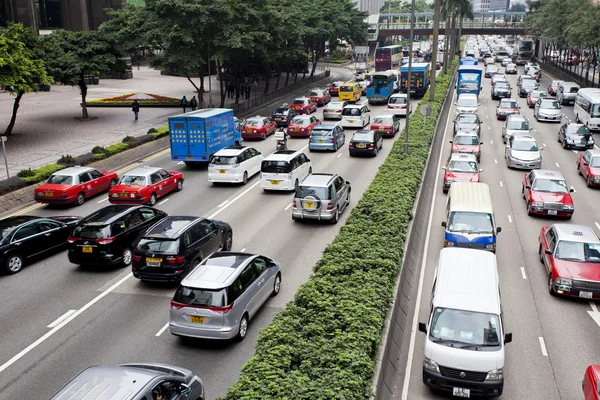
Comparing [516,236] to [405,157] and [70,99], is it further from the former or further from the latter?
[70,99]

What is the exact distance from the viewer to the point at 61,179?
979 inches

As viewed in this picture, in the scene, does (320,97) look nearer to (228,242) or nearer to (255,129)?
(255,129)

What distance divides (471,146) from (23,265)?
2289cm

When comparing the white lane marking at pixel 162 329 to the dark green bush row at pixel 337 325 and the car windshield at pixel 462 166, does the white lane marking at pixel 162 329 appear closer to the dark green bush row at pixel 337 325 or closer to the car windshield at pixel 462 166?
the dark green bush row at pixel 337 325

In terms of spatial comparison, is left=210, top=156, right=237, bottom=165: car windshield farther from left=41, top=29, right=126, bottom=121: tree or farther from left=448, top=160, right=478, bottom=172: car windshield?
left=41, top=29, right=126, bottom=121: tree

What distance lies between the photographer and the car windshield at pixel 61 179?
24688mm

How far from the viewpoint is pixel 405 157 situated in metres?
26.3

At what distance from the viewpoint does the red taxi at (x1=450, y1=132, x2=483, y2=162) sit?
30969mm

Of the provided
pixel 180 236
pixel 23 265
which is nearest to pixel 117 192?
pixel 23 265

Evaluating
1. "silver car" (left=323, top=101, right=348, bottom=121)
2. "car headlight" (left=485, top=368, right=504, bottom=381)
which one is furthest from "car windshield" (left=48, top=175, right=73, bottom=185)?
"silver car" (left=323, top=101, right=348, bottom=121)

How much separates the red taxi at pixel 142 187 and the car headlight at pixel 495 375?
16.9 m

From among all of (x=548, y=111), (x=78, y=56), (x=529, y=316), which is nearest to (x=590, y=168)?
(x=529, y=316)

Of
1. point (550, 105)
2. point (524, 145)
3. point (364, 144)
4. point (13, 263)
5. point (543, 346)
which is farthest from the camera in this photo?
A: point (550, 105)

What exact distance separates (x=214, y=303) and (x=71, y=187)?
14.4 metres
